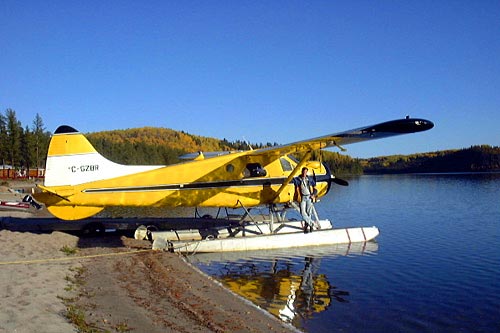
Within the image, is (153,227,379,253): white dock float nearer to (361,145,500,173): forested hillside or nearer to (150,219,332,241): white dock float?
(150,219,332,241): white dock float

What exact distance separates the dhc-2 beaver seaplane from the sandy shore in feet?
4.30

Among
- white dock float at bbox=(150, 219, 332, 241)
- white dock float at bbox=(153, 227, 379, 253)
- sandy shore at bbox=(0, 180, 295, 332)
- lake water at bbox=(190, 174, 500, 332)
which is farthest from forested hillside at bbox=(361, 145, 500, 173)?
sandy shore at bbox=(0, 180, 295, 332)

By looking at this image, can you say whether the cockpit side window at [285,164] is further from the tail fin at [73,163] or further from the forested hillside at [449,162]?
the forested hillside at [449,162]

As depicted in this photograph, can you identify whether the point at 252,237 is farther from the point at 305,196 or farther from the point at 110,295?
the point at 110,295

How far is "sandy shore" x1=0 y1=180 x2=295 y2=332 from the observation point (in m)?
5.29

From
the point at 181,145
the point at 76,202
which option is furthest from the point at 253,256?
the point at 181,145

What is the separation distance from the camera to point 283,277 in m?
9.63

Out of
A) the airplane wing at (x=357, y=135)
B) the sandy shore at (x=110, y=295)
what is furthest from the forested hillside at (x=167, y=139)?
the sandy shore at (x=110, y=295)

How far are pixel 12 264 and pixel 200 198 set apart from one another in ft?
16.4

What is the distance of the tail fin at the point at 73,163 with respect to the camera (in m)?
11.3

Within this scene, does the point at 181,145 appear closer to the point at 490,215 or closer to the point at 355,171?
the point at 355,171

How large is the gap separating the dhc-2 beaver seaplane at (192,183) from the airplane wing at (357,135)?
23 mm

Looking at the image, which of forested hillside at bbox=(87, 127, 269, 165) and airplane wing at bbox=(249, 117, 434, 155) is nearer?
airplane wing at bbox=(249, 117, 434, 155)

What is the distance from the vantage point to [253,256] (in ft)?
38.6
